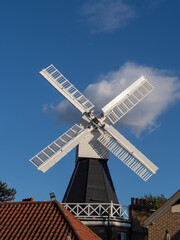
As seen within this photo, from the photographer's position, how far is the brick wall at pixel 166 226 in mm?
21372

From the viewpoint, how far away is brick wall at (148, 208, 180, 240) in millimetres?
21372

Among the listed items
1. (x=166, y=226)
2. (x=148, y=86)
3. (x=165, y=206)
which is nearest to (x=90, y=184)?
(x=165, y=206)

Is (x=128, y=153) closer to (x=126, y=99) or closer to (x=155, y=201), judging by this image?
(x=126, y=99)

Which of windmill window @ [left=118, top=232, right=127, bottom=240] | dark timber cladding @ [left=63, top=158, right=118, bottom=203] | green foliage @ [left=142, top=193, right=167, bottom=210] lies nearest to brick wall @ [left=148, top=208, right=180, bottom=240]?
windmill window @ [left=118, top=232, right=127, bottom=240]

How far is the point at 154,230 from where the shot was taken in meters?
22.1

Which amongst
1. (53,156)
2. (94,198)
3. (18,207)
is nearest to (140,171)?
(94,198)

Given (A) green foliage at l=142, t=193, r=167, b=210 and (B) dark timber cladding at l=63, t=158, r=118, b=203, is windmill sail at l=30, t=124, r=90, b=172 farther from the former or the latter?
(A) green foliage at l=142, t=193, r=167, b=210

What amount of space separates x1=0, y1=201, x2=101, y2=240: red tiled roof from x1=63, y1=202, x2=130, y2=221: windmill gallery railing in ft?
17.7

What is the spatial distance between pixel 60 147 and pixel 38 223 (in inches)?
391

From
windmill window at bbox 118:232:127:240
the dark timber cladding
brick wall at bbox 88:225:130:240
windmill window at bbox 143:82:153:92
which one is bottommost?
windmill window at bbox 118:232:127:240

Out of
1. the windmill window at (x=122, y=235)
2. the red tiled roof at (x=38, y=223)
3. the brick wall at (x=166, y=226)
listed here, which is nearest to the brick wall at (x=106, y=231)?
the windmill window at (x=122, y=235)

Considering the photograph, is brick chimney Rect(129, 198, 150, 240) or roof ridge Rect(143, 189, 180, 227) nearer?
roof ridge Rect(143, 189, 180, 227)

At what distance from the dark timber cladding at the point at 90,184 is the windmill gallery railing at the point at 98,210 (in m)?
0.51

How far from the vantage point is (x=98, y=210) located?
26828 mm
